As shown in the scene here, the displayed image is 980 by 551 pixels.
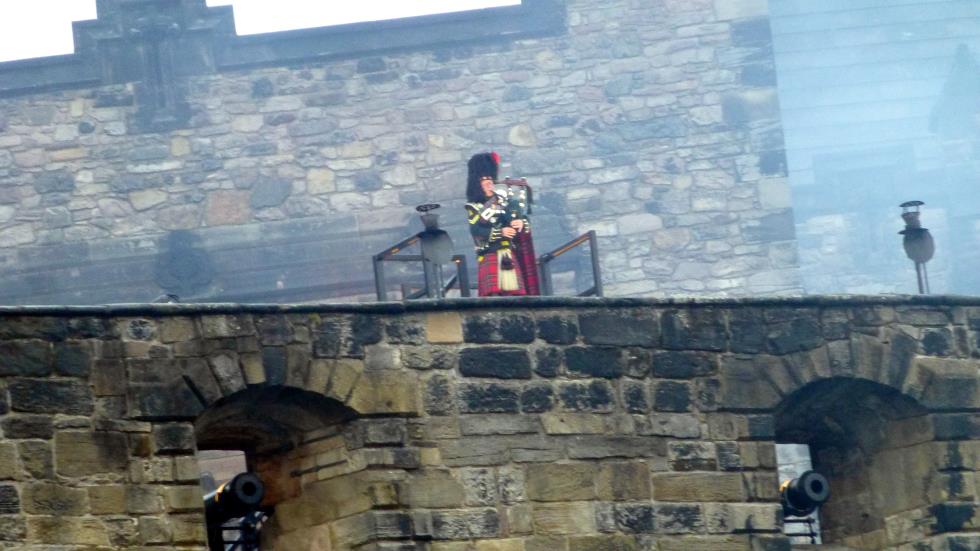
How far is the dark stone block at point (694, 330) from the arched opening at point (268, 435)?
2.39 metres

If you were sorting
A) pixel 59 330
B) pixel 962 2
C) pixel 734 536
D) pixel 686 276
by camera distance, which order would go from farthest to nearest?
1. pixel 962 2
2. pixel 686 276
3. pixel 734 536
4. pixel 59 330

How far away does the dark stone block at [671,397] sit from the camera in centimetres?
2044

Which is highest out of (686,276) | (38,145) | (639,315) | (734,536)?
(38,145)

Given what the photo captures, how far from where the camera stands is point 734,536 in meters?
20.3

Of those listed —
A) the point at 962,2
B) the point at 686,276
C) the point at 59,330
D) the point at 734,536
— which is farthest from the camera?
the point at 962,2

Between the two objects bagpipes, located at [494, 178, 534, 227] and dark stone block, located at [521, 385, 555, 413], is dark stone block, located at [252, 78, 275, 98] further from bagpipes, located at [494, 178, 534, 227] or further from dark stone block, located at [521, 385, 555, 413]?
dark stone block, located at [521, 385, 555, 413]

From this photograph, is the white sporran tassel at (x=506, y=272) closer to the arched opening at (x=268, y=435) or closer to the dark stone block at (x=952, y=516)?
the arched opening at (x=268, y=435)

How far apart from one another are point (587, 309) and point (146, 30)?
32.0 feet

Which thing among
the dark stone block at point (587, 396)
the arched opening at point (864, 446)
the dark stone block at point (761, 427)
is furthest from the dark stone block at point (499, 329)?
the arched opening at point (864, 446)

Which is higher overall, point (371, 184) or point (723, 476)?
point (371, 184)

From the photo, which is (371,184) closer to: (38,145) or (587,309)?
(38,145)

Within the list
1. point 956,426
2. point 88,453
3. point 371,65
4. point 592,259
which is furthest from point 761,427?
point 371,65

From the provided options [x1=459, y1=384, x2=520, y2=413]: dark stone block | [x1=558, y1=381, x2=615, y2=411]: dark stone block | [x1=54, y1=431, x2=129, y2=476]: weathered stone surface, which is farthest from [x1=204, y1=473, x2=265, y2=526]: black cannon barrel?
[x1=558, y1=381, x2=615, y2=411]: dark stone block

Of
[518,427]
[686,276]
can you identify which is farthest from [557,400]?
[686,276]
